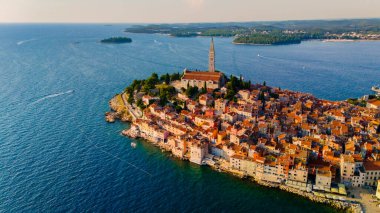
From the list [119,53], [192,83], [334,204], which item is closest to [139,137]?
[192,83]

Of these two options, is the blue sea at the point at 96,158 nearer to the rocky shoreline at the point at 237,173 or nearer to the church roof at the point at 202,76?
the rocky shoreline at the point at 237,173

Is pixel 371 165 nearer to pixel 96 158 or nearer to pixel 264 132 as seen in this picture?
pixel 264 132

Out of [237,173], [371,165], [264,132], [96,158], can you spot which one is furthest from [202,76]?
[371,165]

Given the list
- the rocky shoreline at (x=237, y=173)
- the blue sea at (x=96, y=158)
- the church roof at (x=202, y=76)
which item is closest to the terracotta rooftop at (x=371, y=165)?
the rocky shoreline at (x=237, y=173)

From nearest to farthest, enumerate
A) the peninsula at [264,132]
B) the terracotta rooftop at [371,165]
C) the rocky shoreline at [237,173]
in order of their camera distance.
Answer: the rocky shoreline at [237,173]
the terracotta rooftop at [371,165]
the peninsula at [264,132]

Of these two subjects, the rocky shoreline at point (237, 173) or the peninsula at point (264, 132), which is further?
the peninsula at point (264, 132)

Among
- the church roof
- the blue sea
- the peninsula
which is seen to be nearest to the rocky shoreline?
the peninsula

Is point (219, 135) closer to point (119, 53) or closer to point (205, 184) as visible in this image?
point (205, 184)

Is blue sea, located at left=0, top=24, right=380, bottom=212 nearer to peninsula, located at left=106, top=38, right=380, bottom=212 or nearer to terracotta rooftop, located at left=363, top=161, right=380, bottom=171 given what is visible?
peninsula, located at left=106, top=38, right=380, bottom=212

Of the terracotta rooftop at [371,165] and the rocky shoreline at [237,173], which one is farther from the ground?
the terracotta rooftop at [371,165]
